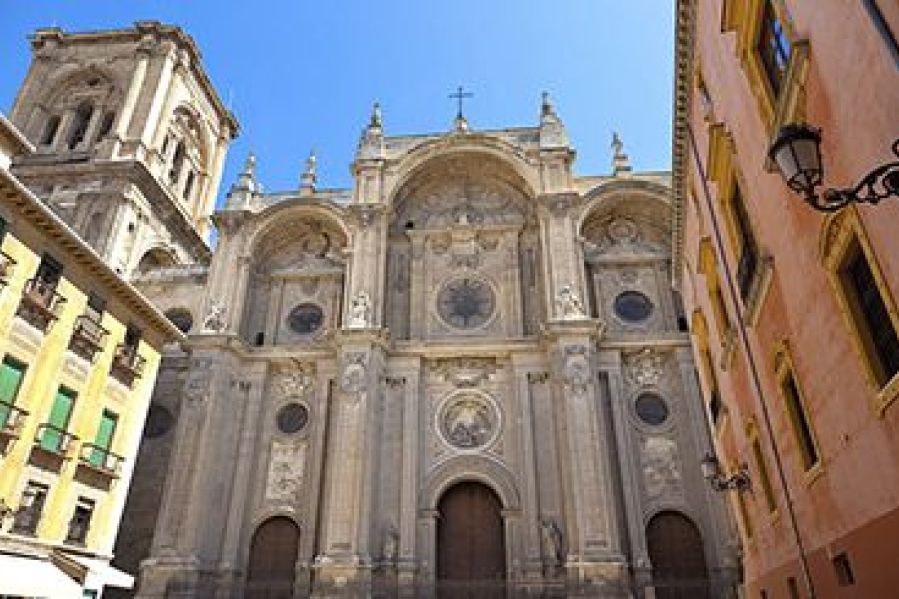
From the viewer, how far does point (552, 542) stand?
66.4 feet

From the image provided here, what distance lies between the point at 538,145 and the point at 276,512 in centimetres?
1855

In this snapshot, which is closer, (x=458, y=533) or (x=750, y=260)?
(x=750, y=260)

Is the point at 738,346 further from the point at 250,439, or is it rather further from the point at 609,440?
the point at 250,439

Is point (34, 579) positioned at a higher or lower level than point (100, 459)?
lower

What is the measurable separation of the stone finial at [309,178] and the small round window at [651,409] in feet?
56.5

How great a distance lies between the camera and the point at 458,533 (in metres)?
22.0

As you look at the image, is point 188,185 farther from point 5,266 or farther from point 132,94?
point 5,266

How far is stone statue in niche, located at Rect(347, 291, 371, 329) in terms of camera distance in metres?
23.9

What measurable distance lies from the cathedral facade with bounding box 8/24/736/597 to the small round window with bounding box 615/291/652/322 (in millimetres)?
95

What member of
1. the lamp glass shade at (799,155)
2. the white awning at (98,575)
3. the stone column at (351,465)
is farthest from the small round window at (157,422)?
the lamp glass shade at (799,155)

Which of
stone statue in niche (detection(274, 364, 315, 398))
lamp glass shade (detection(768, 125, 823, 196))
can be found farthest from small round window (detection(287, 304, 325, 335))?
lamp glass shade (detection(768, 125, 823, 196))

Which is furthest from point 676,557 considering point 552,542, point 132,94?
point 132,94

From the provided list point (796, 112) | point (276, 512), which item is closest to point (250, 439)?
point (276, 512)

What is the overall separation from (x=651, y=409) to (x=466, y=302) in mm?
8460
